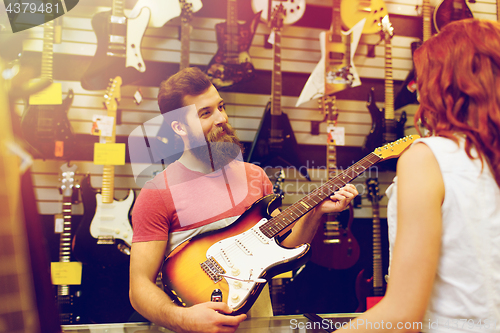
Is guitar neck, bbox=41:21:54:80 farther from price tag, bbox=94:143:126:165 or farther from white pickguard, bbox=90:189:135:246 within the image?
→ white pickguard, bbox=90:189:135:246

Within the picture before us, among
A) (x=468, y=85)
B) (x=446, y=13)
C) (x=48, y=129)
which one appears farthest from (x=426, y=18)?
(x=48, y=129)

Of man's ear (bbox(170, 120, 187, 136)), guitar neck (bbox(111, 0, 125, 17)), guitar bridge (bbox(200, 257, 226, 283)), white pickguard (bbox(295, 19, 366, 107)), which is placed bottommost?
guitar bridge (bbox(200, 257, 226, 283))

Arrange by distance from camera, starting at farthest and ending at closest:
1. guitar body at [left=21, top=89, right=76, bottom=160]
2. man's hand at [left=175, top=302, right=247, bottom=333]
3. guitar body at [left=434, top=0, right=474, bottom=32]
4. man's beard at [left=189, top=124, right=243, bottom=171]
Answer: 1. guitar body at [left=434, top=0, right=474, bottom=32]
2. guitar body at [left=21, top=89, right=76, bottom=160]
3. man's beard at [left=189, top=124, right=243, bottom=171]
4. man's hand at [left=175, top=302, right=247, bottom=333]

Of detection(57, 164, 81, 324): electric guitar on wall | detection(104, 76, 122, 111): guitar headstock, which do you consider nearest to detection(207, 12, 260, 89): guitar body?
detection(104, 76, 122, 111): guitar headstock

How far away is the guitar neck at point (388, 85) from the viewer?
8.79 feet

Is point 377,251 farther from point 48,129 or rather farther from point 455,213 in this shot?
point 48,129

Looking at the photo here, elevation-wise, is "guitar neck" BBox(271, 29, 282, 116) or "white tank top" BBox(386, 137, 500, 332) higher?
"guitar neck" BBox(271, 29, 282, 116)

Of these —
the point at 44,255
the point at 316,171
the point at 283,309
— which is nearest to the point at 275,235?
the point at 44,255

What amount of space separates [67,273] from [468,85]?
262cm

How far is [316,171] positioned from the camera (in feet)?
9.23

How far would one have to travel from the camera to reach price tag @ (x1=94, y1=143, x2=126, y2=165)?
87.7 inches

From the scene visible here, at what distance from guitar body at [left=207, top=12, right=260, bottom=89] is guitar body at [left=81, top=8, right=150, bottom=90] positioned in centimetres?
60

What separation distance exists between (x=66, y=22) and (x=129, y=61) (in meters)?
0.77

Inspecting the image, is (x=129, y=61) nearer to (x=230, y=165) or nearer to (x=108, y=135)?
(x=108, y=135)
